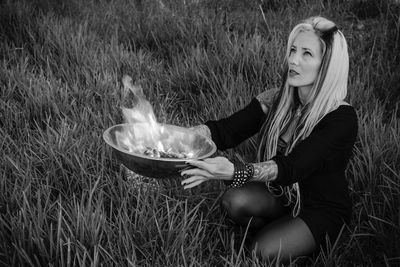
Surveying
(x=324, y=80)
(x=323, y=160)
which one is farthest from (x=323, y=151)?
(x=324, y=80)

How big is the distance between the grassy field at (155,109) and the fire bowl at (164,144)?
7.9 inches

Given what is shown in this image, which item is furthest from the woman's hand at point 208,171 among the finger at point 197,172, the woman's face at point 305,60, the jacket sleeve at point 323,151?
the woman's face at point 305,60

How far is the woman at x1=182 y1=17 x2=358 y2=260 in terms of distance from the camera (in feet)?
5.61

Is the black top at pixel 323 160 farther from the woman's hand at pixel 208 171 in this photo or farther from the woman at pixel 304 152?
the woman's hand at pixel 208 171

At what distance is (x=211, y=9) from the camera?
13.9 feet

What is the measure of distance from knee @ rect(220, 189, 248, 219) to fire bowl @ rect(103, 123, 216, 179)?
1.04 ft

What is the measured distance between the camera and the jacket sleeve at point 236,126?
210cm

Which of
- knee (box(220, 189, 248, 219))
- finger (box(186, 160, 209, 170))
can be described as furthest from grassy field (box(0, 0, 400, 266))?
finger (box(186, 160, 209, 170))

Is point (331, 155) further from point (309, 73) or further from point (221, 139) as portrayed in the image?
point (221, 139)

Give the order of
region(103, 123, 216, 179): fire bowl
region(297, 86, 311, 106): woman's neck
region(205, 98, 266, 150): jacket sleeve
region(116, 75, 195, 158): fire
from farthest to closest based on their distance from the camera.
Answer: region(205, 98, 266, 150): jacket sleeve → region(297, 86, 311, 106): woman's neck → region(116, 75, 195, 158): fire → region(103, 123, 216, 179): fire bowl

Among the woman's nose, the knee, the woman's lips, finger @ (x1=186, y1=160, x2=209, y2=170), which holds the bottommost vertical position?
the knee

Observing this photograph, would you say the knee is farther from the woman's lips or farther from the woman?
the woman's lips

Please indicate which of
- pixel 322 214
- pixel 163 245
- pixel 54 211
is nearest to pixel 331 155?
pixel 322 214

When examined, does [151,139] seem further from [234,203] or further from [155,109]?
[155,109]
